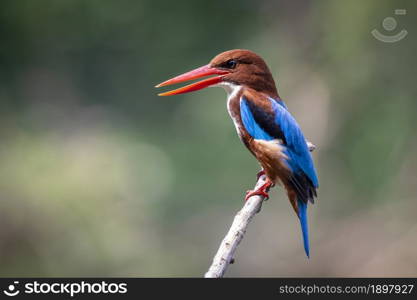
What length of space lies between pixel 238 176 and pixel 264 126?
11.6 feet

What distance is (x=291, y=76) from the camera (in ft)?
20.3

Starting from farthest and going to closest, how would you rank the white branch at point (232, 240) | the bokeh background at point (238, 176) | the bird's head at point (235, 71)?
the bokeh background at point (238, 176)
the bird's head at point (235, 71)
the white branch at point (232, 240)

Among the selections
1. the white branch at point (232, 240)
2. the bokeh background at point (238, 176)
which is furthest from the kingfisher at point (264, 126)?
the bokeh background at point (238, 176)

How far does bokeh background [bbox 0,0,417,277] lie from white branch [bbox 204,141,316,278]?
7.81 feet

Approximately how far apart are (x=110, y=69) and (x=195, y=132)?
198cm

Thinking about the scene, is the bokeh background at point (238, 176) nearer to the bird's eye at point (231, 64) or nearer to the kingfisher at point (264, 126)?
the kingfisher at point (264, 126)

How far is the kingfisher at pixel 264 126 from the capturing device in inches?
117

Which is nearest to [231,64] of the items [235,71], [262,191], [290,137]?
[235,71]

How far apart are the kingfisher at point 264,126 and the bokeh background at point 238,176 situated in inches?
83.8

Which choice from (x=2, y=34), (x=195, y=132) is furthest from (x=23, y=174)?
(x=2, y=34)

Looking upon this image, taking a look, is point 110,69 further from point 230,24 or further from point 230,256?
point 230,256

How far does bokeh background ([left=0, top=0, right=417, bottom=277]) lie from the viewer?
532cm

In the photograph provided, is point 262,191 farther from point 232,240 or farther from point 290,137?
point 232,240

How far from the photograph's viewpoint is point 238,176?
6.54m
